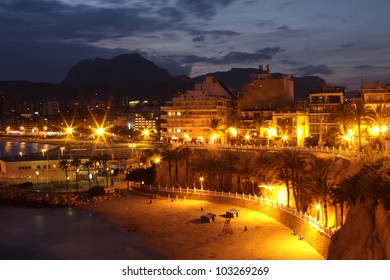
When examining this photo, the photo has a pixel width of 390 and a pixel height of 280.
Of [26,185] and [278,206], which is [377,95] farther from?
[26,185]

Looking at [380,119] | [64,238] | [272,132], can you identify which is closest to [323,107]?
[272,132]

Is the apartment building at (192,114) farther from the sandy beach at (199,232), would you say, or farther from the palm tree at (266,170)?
the sandy beach at (199,232)

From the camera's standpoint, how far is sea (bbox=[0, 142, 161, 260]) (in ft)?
117

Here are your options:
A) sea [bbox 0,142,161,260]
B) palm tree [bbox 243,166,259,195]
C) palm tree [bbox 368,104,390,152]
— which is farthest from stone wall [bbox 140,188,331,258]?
palm tree [bbox 368,104,390,152]

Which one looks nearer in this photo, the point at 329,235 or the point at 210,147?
the point at 329,235

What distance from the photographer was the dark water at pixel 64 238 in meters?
35.7

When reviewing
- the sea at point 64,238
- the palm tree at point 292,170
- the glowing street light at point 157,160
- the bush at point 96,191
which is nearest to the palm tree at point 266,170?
the palm tree at point 292,170

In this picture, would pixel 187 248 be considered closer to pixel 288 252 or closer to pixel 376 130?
pixel 288 252

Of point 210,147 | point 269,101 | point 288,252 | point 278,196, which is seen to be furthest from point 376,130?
point 269,101

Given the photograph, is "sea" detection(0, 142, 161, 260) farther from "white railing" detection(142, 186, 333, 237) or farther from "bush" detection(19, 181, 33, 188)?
"bush" detection(19, 181, 33, 188)

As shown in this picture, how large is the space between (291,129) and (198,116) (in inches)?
773

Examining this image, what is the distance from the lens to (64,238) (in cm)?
4056

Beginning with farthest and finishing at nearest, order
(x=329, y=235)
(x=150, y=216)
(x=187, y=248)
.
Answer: (x=150, y=216) < (x=187, y=248) < (x=329, y=235)

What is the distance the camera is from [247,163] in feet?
185
